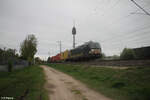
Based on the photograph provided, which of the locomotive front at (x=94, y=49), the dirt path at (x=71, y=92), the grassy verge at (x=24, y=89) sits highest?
the locomotive front at (x=94, y=49)

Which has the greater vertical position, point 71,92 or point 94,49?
point 94,49

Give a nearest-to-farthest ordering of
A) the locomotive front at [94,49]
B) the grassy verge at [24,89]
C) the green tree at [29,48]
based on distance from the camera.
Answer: the grassy verge at [24,89] < the locomotive front at [94,49] < the green tree at [29,48]

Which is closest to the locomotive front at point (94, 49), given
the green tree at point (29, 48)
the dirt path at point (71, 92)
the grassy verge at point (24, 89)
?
the dirt path at point (71, 92)

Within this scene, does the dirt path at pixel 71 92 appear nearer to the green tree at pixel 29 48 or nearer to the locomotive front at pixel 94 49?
the locomotive front at pixel 94 49

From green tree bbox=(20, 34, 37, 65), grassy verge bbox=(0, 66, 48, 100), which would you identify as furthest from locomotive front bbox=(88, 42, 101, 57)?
green tree bbox=(20, 34, 37, 65)

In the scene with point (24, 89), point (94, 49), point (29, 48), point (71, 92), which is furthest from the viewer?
point (29, 48)

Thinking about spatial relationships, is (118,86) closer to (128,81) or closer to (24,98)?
(128,81)

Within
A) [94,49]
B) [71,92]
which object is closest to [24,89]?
[71,92]

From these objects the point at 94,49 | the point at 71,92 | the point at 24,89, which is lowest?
the point at 71,92

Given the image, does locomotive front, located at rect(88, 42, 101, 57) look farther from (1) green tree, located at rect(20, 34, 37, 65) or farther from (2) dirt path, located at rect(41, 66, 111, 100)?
(1) green tree, located at rect(20, 34, 37, 65)

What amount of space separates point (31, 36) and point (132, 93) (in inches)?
1573

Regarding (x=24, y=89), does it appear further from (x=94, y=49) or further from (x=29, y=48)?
(x=29, y=48)

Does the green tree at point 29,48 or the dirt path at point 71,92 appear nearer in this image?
the dirt path at point 71,92

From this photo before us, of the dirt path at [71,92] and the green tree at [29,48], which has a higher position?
the green tree at [29,48]
